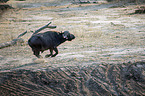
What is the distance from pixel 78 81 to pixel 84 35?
22.6 feet

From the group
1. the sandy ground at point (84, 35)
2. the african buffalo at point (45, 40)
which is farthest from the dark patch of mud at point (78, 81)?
the african buffalo at point (45, 40)

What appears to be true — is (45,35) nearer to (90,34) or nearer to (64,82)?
(64,82)

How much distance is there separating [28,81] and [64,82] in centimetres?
119

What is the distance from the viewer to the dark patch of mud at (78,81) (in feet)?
A: 21.1

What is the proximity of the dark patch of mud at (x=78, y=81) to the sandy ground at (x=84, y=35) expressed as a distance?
0.55 meters

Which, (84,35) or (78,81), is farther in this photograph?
(84,35)

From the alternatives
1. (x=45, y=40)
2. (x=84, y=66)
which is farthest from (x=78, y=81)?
(x=45, y=40)

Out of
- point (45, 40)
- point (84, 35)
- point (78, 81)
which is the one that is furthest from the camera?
point (84, 35)

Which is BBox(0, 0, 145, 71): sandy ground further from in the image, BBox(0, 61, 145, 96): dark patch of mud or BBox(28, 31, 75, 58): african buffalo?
BBox(28, 31, 75, 58): african buffalo

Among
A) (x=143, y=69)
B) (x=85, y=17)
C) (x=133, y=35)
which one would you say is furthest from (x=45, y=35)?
(x=85, y=17)

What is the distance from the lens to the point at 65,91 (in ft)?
21.1

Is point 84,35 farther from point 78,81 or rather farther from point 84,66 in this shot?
point 78,81

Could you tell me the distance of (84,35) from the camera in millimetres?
13281

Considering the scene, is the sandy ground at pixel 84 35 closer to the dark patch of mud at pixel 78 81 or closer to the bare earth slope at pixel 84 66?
the bare earth slope at pixel 84 66
